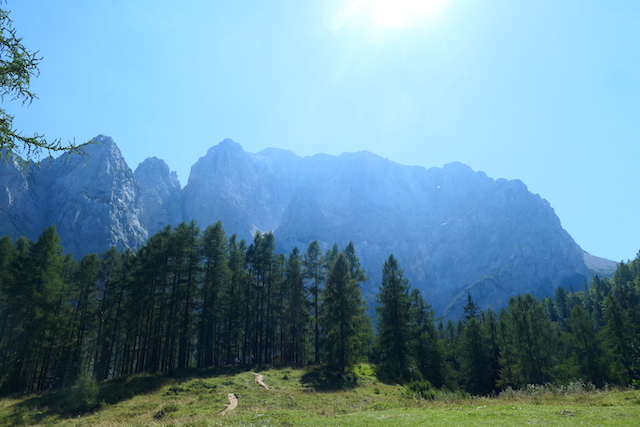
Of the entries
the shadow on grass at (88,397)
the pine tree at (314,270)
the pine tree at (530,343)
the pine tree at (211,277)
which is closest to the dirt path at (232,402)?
the shadow on grass at (88,397)

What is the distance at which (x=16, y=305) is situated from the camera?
33719 millimetres

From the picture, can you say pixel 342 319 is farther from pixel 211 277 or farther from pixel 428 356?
pixel 428 356

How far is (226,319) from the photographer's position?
47.9m

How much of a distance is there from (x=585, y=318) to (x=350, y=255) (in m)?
33.2

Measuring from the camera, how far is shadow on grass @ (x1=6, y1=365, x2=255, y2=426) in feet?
83.6

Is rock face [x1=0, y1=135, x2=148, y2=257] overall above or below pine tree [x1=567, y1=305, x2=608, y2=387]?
above

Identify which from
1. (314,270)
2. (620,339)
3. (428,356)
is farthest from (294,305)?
(620,339)

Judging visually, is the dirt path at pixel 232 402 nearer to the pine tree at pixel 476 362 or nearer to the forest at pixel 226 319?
the forest at pixel 226 319

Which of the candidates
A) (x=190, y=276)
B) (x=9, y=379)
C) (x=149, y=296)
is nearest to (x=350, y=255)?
(x=190, y=276)

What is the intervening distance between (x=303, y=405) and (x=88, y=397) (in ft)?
57.7

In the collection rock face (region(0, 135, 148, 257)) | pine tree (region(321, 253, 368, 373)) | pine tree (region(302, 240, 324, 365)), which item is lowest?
pine tree (region(321, 253, 368, 373))

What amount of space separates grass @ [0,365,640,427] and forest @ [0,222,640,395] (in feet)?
15.6

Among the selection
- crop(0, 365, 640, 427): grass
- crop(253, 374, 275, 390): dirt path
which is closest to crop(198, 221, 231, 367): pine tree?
crop(0, 365, 640, 427): grass

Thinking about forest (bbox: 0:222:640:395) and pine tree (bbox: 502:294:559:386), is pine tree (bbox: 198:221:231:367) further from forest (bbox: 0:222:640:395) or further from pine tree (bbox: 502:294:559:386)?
pine tree (bbox: 502:294:559:386)
